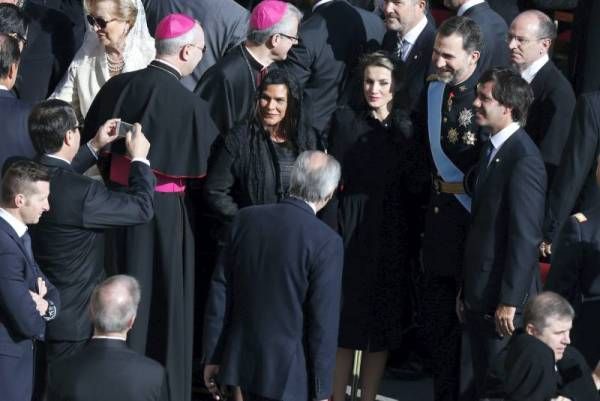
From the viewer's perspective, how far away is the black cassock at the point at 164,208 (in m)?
7.57

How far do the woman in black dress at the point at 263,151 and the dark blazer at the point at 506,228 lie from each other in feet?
3.17

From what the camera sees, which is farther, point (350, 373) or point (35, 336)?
point (350, 373)

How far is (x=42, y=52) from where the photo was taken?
8.84 m

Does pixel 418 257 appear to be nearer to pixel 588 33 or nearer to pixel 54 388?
pixel 588 33

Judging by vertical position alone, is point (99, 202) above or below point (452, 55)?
below

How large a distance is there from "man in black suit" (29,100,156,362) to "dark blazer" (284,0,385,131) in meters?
1.63

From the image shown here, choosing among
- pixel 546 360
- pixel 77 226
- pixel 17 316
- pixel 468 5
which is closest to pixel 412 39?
pixel 468 5

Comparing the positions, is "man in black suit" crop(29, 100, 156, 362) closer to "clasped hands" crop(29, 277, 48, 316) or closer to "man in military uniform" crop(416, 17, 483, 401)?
"clasped hands" crop(29, 277, 48, 316)

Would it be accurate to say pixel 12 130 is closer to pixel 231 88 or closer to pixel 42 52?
pixel 231 88

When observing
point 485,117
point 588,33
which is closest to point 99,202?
point 485,117

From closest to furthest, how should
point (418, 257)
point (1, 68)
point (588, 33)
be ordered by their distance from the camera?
point (1, 68)
point (418, 257)
point (588, 33)

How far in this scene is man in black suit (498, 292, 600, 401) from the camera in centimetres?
603

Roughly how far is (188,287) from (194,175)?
603 mm

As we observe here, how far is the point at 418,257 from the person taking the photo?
26.1ft
